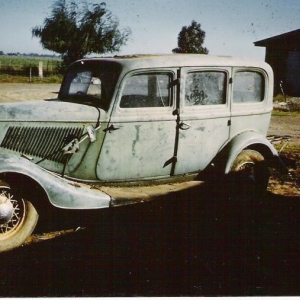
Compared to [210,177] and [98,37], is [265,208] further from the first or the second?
[98,37]

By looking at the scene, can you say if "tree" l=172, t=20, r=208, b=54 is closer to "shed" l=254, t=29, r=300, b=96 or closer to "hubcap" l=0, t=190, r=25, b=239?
"hubcap" l=0, t=190, r=25, b=239

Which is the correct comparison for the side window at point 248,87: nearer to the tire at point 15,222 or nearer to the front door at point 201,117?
the front door at point 201,117

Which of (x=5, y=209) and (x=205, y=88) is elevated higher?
(x=205, y=88)

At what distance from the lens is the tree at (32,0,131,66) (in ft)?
10.5

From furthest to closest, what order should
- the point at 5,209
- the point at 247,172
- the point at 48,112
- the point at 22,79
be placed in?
1. the point at 22,79
2. the point at 247,172
3. the point at 48,112
4. the point at 5,209

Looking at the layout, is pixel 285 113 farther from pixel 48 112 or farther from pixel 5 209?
pixel 5 209

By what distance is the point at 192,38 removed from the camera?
3654 mm

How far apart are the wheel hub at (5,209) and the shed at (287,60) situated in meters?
12.0

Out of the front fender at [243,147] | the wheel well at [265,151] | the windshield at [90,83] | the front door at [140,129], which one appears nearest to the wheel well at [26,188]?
the front door at [140,129]

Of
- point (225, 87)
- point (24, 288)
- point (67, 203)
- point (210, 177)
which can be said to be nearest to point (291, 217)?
point (210, 177)

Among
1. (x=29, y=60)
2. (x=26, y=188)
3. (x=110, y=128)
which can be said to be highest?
(x=29, y=60)

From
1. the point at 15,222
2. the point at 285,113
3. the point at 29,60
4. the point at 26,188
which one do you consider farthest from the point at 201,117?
the point at 285,113

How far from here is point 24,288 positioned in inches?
98.0

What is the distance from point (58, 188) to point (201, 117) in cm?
160
